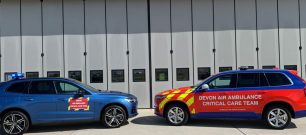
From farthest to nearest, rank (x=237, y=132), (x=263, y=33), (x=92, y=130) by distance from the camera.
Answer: (x=263, y=33)
(x=92, y=130)
(x=237, y=132)

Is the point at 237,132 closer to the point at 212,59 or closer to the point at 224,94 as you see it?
the point at 224,94

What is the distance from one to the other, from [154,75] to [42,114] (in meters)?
5.78

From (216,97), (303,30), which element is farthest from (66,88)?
(303,30)

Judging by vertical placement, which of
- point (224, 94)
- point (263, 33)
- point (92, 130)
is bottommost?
point (92, 130)

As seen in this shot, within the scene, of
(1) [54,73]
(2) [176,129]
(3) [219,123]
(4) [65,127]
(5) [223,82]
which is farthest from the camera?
(1) [54,73]

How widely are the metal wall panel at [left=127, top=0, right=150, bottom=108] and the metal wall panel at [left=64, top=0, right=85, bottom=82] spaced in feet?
6.84

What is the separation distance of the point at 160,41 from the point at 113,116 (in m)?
5.31

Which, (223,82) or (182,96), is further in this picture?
(182,96)

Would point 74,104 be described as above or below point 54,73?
below

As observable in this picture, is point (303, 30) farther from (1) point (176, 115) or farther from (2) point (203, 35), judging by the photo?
(1) point (176, 115)

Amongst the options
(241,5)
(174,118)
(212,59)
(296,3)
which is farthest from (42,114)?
(296,3)

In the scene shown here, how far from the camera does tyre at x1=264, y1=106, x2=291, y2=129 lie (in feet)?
30.1

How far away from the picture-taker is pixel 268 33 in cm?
1402

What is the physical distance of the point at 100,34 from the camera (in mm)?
14125
